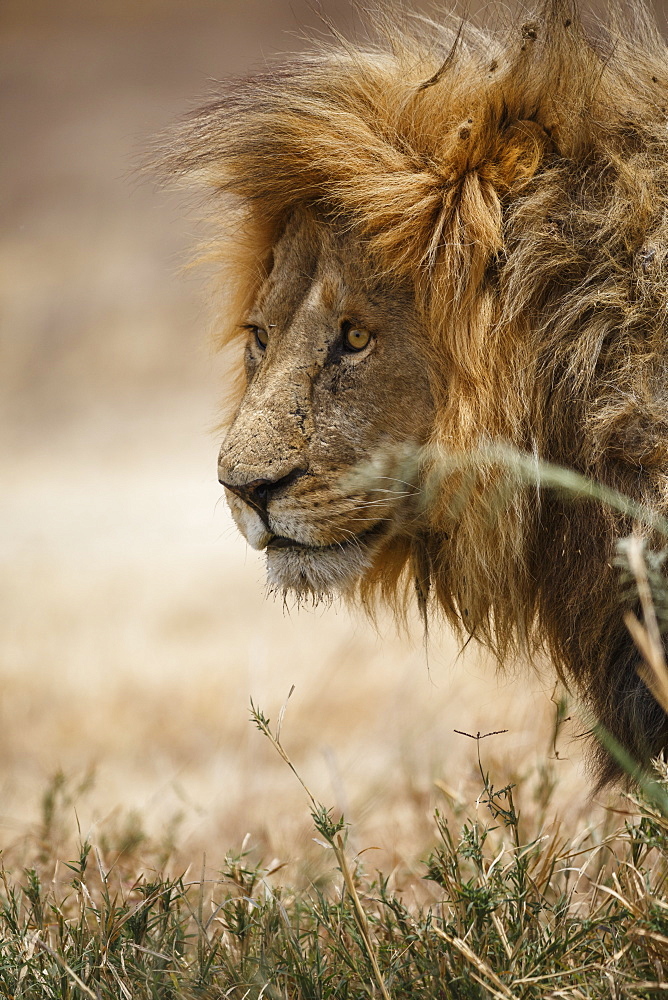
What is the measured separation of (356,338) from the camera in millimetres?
1871

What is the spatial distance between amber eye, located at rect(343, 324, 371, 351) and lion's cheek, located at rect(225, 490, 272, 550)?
0.34m

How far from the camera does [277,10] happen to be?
838 centimetres

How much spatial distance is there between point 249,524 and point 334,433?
231 mm

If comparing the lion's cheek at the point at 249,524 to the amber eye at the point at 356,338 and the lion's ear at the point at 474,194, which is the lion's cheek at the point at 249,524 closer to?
the amber eye at the point at 356,338

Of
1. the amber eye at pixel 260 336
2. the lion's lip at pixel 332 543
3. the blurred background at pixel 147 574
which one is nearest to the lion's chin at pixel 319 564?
the lion's lip at pixel 332 543

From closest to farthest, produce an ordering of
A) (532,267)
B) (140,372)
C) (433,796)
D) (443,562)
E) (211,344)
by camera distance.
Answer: (532,267), (443,562), (211,344), (433,796), (140,372)

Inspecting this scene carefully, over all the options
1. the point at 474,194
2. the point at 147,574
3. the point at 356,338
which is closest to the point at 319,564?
the point at 356,338

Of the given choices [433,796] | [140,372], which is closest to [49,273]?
[140,372]

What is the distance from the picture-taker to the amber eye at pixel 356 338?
187 centimetres

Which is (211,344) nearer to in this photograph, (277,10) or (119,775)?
(119,775)

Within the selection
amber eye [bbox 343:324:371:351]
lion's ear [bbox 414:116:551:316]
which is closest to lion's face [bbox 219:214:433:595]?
amber eye [bbox 343:324:371:351]

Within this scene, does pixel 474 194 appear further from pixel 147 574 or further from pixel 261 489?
pixel 147 574

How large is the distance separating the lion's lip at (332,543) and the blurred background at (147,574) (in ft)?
0.92

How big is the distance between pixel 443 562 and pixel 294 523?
30 centimetres
